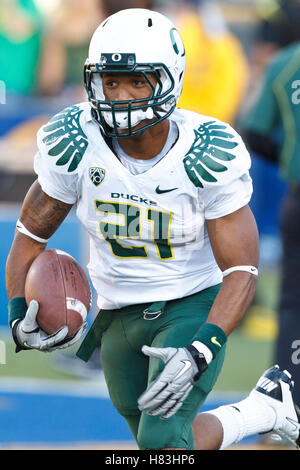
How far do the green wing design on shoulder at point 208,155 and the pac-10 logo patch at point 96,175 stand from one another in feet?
1.10

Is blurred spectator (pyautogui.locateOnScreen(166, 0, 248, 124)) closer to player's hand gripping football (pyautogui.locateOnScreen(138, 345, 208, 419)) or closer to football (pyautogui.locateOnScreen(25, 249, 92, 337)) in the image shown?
football (pyautogui.locateOnScreen(25, 249, 92, 337))

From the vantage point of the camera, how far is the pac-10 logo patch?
4.04 meters

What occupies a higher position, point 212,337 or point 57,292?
point 57,292

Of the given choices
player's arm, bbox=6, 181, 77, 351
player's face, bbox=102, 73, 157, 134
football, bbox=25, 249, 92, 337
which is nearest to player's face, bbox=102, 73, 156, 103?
player's face, bbox=102, 73, 157, 134

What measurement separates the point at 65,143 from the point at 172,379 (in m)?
1.04

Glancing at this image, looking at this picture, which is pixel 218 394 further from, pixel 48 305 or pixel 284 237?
pixel 48 305

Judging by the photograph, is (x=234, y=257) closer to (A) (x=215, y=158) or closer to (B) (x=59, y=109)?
(A) (x=215, y=158)

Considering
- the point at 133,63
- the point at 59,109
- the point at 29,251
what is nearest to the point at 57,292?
the point at 29,251

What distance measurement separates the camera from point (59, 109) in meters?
8.26

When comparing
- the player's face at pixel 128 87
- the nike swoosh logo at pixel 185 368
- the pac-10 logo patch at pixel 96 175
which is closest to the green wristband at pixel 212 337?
→ the nike swoosh logo at pixel 185 368

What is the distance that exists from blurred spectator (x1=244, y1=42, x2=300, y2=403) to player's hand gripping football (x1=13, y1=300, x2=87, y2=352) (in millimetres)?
2043

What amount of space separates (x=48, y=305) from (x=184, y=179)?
0.73 meters

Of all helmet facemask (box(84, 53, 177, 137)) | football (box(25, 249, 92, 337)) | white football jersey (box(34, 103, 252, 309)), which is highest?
helmet facemask (box(84, 53, 177, 137))
